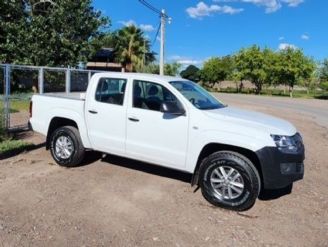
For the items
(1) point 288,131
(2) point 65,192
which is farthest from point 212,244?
(2) point 65,192

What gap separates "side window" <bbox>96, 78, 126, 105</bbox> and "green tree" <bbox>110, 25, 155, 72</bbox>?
48.9m

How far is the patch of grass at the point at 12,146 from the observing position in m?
8.64

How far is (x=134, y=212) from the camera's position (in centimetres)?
558

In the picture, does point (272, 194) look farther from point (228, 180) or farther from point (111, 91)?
point (111, 91)

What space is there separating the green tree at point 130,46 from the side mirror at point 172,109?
5013 cm

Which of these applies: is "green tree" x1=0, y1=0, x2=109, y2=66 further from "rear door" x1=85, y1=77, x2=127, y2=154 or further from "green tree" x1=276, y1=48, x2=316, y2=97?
"green tree" x1=276, y1=48, x2=316, y2=97

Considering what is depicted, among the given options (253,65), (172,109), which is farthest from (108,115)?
(253,65)

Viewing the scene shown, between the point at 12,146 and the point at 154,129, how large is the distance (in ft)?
13.1

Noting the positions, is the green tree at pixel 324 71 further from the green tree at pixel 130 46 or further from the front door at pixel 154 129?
the front door at pixel 154 129

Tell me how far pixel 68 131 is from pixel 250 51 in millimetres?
58321

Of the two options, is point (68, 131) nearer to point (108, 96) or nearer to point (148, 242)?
point (108, 96)

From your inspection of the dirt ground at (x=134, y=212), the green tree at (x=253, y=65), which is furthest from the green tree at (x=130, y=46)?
the dirt ground at (x=134, y=212)

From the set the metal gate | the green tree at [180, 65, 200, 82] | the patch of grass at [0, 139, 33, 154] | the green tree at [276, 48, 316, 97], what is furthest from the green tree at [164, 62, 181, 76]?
the patch of grass at [0, 139, 33, 154]

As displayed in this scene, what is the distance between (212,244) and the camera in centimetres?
471
